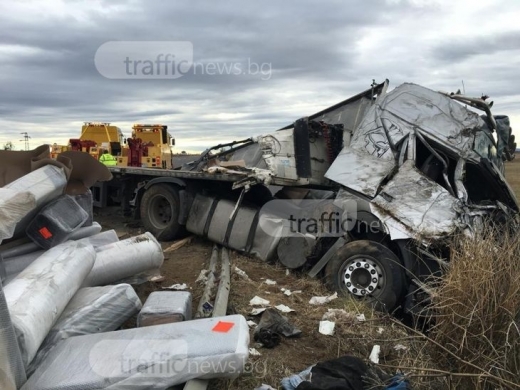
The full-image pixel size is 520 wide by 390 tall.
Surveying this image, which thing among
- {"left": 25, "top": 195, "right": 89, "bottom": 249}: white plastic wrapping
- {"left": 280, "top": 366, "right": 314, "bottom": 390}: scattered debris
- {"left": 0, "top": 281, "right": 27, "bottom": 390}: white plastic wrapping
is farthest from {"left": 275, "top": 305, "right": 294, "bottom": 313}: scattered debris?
{"left": 0, "top": 281, "right": 27, "bottom": 390}: white plastic wrapping

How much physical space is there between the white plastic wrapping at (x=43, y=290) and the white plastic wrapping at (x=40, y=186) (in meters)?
0.36

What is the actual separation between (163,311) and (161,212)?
228 inches

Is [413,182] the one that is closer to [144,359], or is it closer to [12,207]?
[144,359]

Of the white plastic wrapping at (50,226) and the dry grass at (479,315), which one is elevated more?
the white plastic wrapping at (50,226)

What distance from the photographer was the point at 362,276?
6359 mm

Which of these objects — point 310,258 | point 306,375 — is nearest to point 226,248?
point 310,258

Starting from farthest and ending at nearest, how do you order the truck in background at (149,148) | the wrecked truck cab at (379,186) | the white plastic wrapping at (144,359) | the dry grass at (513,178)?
the truck in background at (149,148), the dry grass at (513,178), the wrecked truck cab at (379,186), the white plastic wrapping at (144,359)

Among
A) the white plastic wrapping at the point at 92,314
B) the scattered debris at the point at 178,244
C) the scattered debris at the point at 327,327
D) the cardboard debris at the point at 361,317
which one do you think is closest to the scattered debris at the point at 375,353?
the scattered debris at the point at 327,327

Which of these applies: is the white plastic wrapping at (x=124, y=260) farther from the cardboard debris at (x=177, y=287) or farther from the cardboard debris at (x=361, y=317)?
the cardboard debris at (x=361, y=317)

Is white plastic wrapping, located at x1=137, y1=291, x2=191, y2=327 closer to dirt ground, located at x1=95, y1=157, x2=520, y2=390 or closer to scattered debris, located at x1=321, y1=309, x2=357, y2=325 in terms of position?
dirt ground, located at x1=95, y1=157, x2=520, y2=390

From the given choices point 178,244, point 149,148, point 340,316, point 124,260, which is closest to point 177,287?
point 124,260

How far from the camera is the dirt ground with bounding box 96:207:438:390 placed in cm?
398

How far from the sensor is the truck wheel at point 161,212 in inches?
373

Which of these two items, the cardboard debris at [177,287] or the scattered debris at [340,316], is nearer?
the scattered debris at [340,316]
